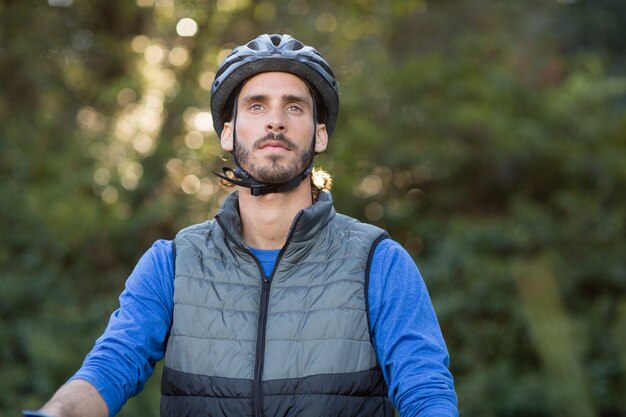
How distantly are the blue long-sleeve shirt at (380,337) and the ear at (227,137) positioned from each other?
0.45m

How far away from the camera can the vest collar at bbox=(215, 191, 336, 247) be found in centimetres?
283

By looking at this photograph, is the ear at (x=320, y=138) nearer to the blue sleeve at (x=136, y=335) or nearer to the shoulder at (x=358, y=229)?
the shoulder at (x=358, y=229)

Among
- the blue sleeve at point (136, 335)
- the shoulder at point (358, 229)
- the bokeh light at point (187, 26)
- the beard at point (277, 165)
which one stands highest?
the bokeh light at point (187, 26)

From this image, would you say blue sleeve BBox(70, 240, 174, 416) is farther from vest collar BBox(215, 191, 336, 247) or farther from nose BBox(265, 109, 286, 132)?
nose BBox(265, 109, 286, 132)

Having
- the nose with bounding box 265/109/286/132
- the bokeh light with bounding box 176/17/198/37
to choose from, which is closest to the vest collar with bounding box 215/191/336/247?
the nose with bounding box 265/109/286/132

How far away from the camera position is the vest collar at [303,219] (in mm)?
2834

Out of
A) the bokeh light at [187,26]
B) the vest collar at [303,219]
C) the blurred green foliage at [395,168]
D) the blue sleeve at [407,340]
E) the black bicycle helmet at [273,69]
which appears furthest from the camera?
the bokeh light at [187,26]

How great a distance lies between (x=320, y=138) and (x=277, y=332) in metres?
0.81

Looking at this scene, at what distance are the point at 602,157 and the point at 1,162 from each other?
5.13 m

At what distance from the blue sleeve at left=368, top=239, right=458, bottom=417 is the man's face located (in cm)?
43

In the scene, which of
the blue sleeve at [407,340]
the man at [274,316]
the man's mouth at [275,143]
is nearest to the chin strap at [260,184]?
the man at [274,316]

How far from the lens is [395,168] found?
7852 millimetres

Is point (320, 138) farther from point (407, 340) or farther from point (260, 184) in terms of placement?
point (407, 340)

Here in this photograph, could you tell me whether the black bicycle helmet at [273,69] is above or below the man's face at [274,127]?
above
